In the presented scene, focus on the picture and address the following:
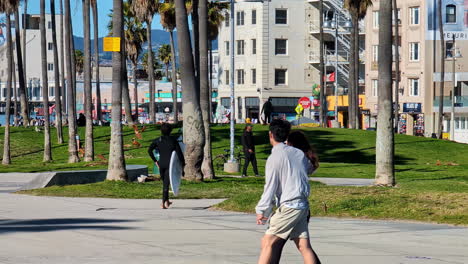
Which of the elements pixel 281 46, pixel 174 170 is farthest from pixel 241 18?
pixel 174 170

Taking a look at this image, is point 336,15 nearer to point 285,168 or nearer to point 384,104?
point 384,104

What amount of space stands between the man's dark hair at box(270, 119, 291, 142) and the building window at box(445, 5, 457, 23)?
77458 millimetres

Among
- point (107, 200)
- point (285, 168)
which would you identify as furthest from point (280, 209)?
point (107, 200)

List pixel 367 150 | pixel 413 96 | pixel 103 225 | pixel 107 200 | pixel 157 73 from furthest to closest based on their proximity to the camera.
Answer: pixel 157 73 < pixel 413 96 < pixel 367 150 < pixel 107 200 < pixel 103 225

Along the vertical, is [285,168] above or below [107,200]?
above

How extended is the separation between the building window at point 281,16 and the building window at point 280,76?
4530mm

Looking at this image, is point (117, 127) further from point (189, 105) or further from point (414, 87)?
point (414, 87)

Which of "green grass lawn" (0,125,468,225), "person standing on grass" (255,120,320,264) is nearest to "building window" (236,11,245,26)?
"green grass lawn" (0,125,468,225)

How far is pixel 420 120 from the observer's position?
3334 inches

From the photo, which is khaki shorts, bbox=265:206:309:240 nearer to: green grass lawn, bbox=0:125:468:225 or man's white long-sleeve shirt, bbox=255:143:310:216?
man's white long-sleeve shirt, bbox=255:143:310:216

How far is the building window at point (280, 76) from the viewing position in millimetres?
91625

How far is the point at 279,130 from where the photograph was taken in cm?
952

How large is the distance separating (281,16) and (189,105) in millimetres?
65716

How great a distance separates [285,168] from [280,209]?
41 cm
